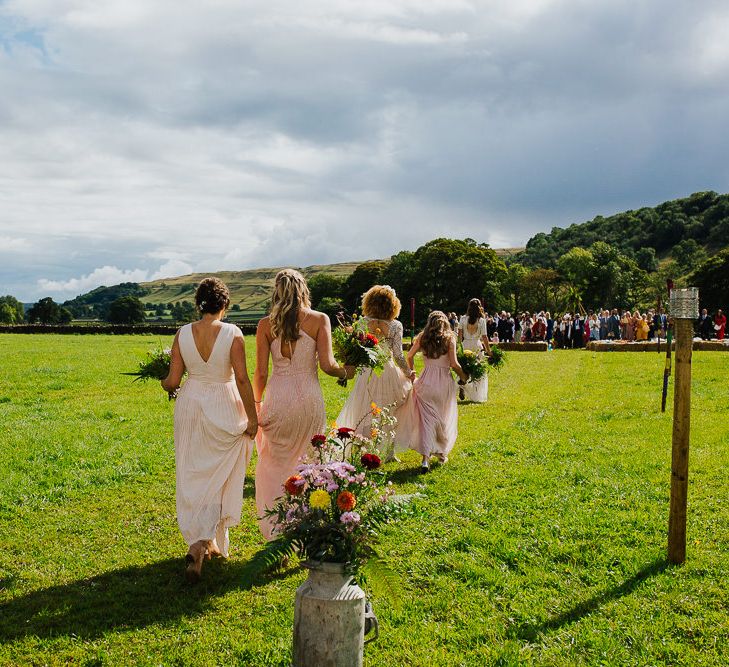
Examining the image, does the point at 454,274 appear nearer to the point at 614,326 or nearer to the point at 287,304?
the point at 614,326

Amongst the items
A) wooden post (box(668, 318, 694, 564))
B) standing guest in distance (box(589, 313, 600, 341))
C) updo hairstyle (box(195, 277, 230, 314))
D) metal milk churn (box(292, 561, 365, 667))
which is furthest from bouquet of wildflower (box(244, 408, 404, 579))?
standing guest in distance (box(589, 313, 600, 341))

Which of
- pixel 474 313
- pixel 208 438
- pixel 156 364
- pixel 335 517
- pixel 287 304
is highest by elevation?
pixel 287 304

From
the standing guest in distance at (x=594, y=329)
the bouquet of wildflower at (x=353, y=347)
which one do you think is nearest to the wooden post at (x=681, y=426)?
the bouquet of wildflower at (x=353, y=347)

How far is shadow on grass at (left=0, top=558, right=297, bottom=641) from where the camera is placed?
538 centimetres

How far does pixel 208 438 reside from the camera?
6453 millimetres

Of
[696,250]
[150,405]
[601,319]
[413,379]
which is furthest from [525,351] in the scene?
[696,250]

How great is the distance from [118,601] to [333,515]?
2505 mm

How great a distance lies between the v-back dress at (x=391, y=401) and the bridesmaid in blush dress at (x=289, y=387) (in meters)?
3.58

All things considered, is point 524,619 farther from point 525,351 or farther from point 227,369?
point 525,351

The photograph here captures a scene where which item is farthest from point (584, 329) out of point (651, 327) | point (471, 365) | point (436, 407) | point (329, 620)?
point (329, 620)

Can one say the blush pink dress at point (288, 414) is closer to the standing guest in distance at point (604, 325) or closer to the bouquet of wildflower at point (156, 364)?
the bouquet of wildflower at point (156, 364)

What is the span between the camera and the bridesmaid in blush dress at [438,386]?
1055cm

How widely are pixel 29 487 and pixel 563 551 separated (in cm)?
698

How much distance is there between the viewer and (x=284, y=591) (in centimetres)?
600
